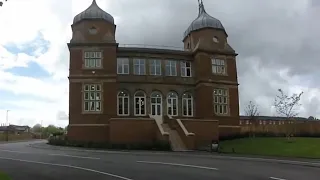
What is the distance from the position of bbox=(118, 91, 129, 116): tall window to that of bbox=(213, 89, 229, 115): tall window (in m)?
10.3

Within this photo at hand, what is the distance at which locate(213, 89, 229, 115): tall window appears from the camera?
1722 inches

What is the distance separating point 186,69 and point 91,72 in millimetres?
11788

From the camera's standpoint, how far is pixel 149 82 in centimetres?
4331

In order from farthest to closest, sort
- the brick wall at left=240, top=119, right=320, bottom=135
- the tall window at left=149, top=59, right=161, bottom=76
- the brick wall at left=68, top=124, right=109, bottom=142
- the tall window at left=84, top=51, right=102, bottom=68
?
the brick wall at left=240, top=119, right=320, bottom=135 < the tall window at left=149, top=59, right=161, bottom=76 < the tall window at left=84, top=51, right=102, bottom=68 < the brick wall at left=68, top=124, right=109, bottom=142

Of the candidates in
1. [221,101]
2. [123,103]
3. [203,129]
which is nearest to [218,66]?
[221,101]

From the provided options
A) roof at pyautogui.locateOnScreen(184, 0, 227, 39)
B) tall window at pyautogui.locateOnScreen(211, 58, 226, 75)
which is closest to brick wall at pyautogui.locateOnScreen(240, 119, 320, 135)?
tall window at pyautogui.locateOnScreen(211, 58, 226, 75)

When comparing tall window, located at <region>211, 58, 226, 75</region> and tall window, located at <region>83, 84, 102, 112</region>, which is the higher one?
tall window, located at <region>211, 58, 226, 75</region>

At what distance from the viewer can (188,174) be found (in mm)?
14516

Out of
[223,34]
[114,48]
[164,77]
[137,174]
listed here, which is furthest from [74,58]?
[137,174]

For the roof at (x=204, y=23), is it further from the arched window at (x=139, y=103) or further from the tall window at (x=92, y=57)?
the tall window at (x=92, y=57)

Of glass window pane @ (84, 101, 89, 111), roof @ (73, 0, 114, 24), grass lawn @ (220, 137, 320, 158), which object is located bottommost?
grass lawn @ (220, 137, 320, 158)

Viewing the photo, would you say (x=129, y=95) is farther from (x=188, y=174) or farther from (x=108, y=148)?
(x=188, y=174)

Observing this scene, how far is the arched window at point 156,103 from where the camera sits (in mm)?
43219

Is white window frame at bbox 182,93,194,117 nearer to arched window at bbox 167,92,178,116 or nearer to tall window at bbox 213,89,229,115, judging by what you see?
arched window at bbox 167,92,178,116
